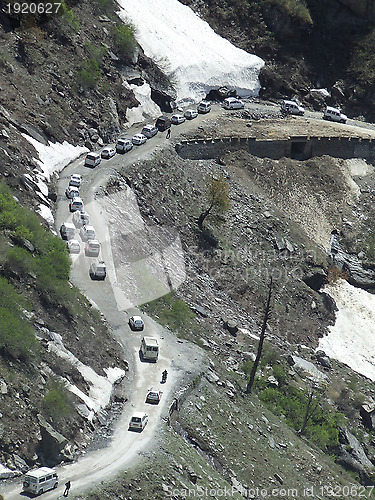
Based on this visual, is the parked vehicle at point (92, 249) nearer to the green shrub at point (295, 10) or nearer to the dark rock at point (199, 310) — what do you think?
the dark rock at point (199, 310)

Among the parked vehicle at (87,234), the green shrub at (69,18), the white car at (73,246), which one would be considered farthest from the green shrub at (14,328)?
the green shrub at (69,18)

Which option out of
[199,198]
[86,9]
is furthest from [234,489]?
[86,9]

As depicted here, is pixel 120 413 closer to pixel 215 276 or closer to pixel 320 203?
pixel 215 276

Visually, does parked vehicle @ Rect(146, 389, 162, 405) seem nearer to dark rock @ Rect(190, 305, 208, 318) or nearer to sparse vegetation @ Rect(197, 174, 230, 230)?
dark rock @ Rect(190, 305, 208, 318)

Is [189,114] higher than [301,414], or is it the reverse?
[189,114]

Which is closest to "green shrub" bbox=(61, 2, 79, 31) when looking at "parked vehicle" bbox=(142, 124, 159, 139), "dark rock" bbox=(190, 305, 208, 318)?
"parked vehicle" bbox=(142, 124, 159, 139)

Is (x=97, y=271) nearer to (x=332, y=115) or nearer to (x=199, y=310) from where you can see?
(x=199, y=310)

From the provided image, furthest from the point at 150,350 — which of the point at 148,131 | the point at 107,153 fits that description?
the point at 148,131
